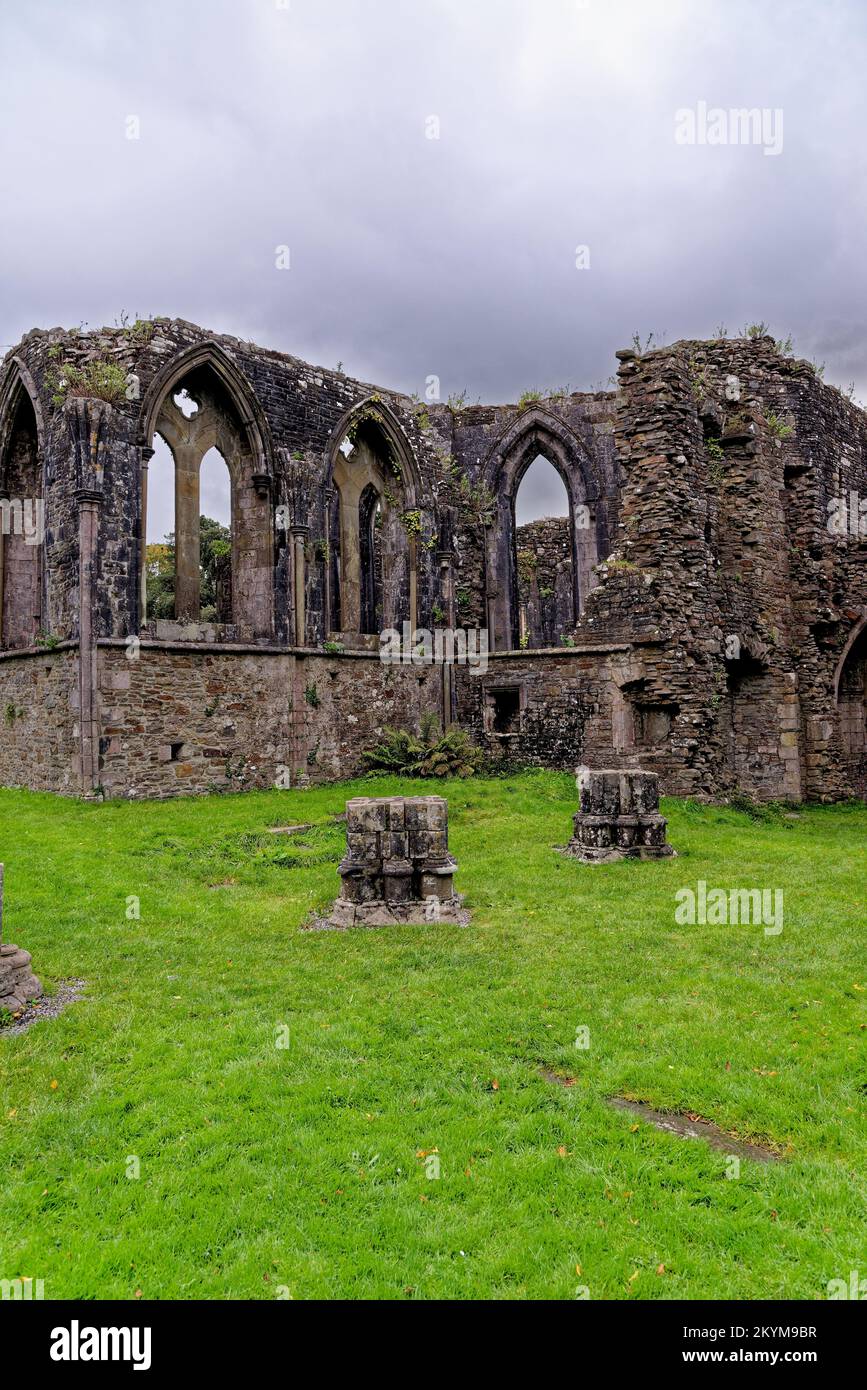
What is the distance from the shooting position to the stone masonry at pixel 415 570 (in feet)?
44.3

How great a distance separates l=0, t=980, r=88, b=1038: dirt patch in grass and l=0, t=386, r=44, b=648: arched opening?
11.5 meters

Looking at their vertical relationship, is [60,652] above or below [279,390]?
below

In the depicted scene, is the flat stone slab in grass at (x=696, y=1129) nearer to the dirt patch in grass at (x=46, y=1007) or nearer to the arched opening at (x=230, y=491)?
the dirt patch in grass at (x=46, y=1007)

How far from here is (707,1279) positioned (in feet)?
9.42

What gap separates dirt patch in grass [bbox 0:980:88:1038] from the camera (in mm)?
4957

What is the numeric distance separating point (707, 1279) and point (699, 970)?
3420mm

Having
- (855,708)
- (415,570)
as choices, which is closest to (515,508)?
(415,570)

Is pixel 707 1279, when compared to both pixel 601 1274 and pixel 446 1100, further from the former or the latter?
pixel 446 1100

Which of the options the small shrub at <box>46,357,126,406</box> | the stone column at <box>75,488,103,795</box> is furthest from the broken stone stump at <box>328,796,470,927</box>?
the small shrub at <box>46,357,126,406</box>

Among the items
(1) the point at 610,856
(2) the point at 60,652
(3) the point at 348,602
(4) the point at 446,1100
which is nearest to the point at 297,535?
(3) the point at 348,602

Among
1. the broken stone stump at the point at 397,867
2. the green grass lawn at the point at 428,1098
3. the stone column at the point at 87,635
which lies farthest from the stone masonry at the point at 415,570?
the broken stone stump at the point at 397,867

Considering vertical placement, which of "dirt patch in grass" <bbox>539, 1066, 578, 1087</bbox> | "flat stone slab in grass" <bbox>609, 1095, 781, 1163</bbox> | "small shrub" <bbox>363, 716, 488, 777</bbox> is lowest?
"flat stone slab in grass" <bbox>609, 1095, 781, 1163</bbox>

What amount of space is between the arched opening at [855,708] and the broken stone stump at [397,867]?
1426 cm

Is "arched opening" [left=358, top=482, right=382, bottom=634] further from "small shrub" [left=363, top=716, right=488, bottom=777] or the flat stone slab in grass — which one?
the flat stone slab in grass
